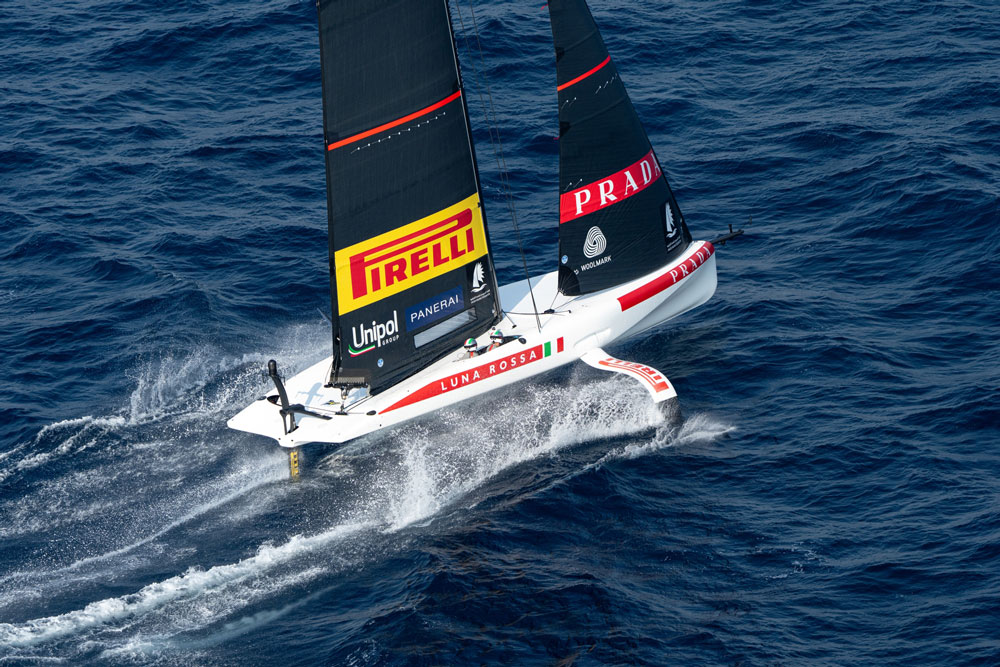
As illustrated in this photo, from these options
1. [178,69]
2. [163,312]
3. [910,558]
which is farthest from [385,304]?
[178,69]

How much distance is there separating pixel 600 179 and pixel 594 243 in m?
1.68

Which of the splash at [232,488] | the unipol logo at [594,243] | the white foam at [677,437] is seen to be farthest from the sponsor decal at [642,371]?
the unipol logo at [594,243]

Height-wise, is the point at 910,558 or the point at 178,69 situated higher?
the point at 178,69

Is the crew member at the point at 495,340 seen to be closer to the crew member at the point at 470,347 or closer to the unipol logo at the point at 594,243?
the crew member at the point at 470,347

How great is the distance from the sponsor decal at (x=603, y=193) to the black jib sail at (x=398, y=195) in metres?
2.59

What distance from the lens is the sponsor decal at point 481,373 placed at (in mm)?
30594

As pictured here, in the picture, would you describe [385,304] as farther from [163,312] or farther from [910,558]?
[910,558]

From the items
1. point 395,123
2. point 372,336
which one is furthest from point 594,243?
point 395,123

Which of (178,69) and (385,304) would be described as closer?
(385,304)

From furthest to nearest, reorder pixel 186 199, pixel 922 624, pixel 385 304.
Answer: pixel 186 199 → pixel 385 304 → pixel 922 624

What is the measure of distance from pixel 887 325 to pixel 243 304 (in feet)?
57.7

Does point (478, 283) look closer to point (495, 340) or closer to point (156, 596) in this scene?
point (495, 340)

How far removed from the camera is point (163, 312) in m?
35.7

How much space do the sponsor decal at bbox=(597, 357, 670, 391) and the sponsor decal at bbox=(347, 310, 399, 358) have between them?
534cm
